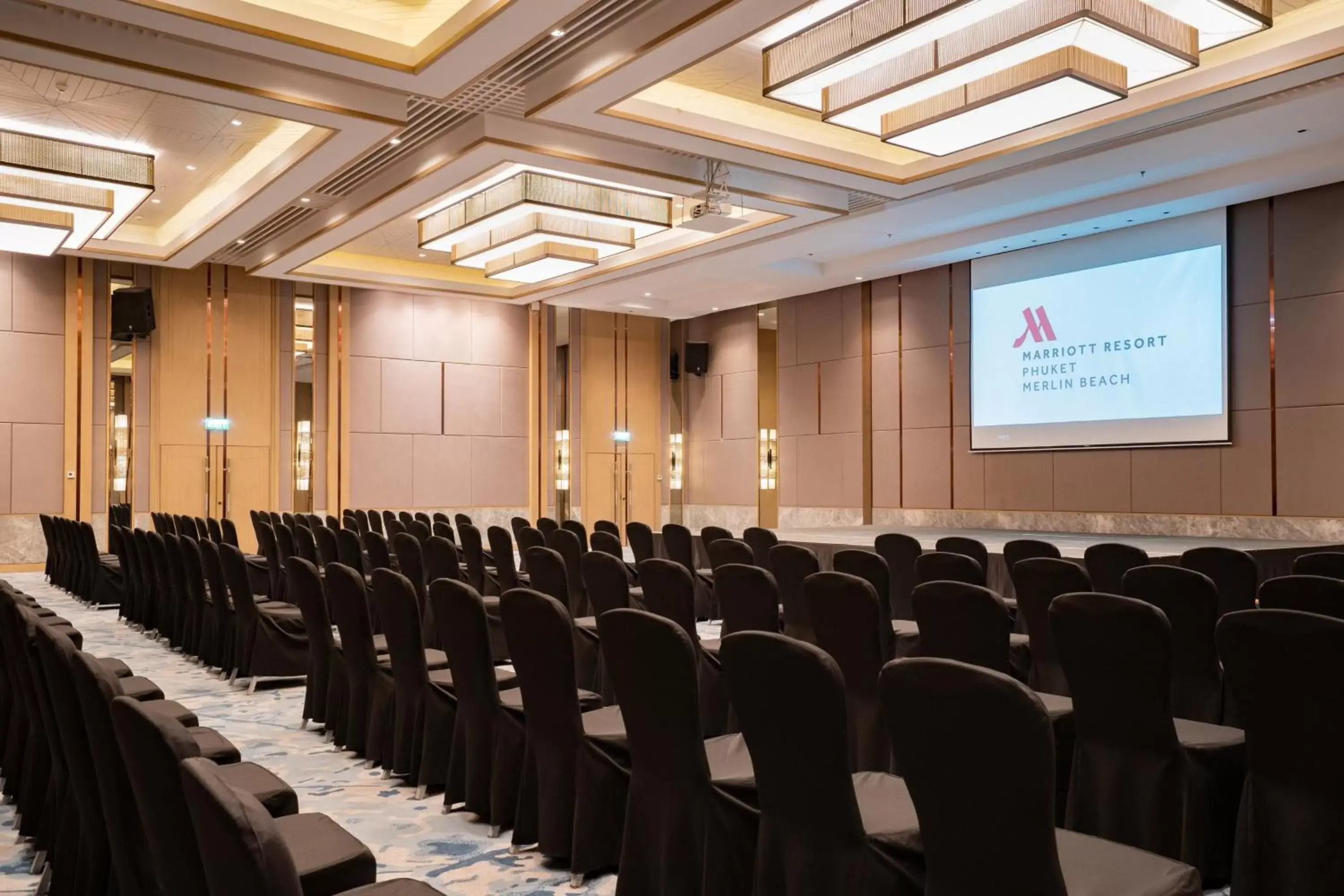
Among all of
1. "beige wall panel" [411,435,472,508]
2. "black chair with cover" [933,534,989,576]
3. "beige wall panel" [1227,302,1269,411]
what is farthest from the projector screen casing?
"beige wall panel" [411,435,472,508]

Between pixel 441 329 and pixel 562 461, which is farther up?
pixel 441 329

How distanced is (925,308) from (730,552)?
9798 mm

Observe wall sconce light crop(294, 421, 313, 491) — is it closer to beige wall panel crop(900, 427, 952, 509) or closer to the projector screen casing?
beige wall panel crop(900, 427, 952, 509)

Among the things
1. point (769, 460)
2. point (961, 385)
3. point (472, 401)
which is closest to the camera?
point (961, 385)

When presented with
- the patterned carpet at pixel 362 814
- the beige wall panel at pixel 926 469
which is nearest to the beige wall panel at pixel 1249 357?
the beige wall panel at pixel 926 469

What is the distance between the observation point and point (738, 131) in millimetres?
9438

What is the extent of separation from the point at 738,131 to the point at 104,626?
7.10m

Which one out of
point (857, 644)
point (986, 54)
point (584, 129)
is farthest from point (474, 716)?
point (584, 129)

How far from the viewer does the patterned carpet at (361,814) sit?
3334 millimetres

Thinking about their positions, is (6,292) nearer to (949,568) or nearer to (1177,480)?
(949,568)

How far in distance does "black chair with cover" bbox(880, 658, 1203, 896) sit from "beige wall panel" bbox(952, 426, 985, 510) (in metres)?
12.7

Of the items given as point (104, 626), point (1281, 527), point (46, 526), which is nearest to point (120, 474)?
point (46, 526)

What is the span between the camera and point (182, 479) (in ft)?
50.2

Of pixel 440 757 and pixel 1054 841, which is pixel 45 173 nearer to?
pixel 440 757
